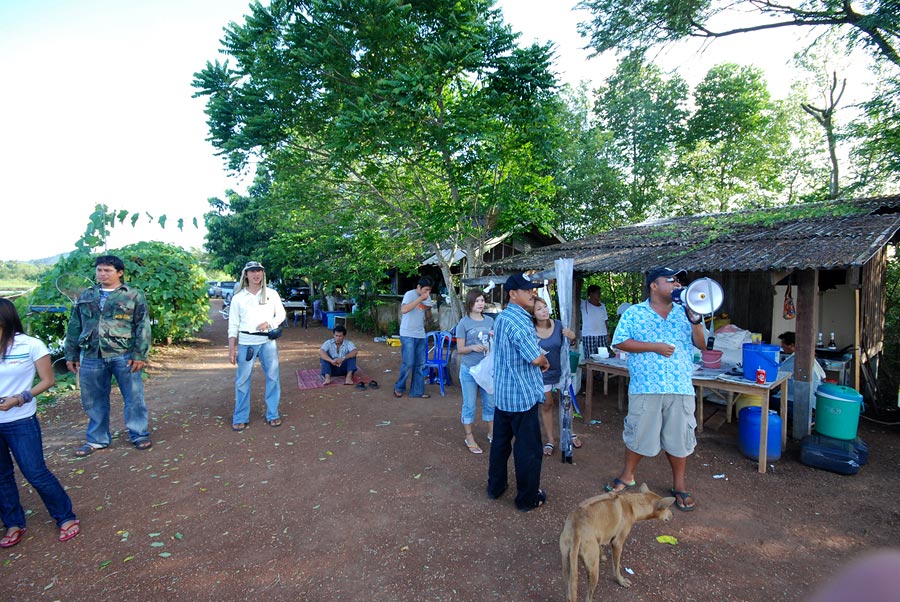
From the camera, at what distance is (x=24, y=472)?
3188mm

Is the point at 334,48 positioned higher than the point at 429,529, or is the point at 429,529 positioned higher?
the point at 334,48

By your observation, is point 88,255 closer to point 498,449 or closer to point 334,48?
point 334,48

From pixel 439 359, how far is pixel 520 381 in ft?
14.1

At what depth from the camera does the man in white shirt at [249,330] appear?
5477 millimetres

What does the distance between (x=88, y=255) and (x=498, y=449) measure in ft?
30.2

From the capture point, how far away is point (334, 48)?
296 inches

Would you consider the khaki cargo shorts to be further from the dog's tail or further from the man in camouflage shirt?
the man in camouflage shirt

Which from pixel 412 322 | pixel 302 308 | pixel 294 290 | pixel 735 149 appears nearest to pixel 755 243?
pixel 412 322

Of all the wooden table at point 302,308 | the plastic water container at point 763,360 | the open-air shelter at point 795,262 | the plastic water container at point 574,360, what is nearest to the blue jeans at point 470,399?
the plastic water container at point 574,360

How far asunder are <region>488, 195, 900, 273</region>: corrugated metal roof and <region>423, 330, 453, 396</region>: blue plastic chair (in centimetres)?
205

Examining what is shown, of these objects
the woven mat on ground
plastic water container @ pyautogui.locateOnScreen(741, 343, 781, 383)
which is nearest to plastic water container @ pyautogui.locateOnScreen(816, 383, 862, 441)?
plastic water container @ pyautogui.locateOnScreen(741, 343, 781, 383)

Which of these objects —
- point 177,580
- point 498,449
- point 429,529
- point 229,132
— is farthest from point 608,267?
point 229,132

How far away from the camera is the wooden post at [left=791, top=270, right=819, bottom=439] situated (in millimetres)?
5266

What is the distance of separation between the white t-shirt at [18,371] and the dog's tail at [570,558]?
3.60 metres
